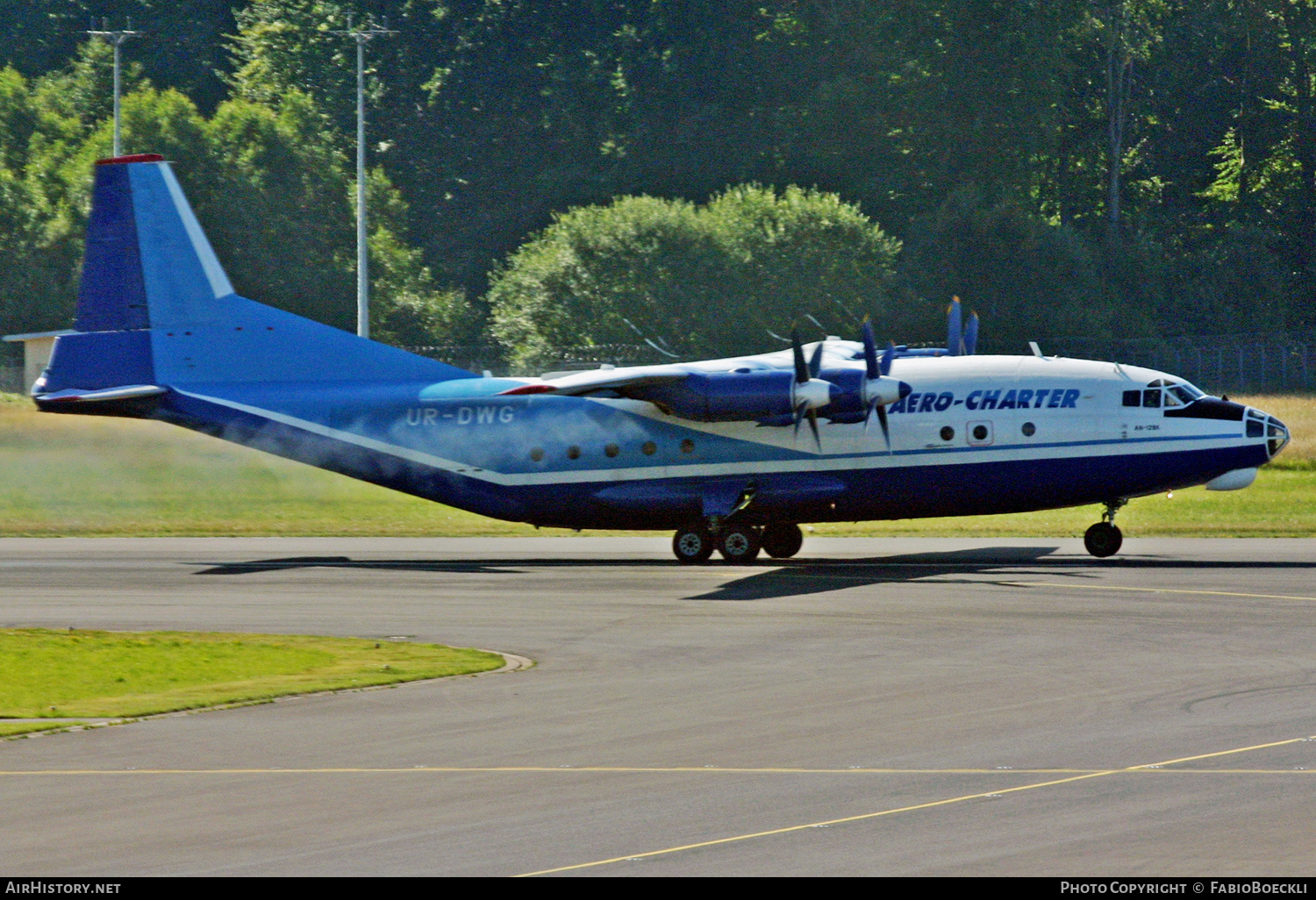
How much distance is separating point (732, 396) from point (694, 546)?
3.78 metres

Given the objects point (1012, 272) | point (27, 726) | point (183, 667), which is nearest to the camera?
point (27, 726)

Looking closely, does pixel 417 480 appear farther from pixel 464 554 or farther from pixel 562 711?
pixel 562 711

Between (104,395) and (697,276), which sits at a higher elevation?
(697,276)

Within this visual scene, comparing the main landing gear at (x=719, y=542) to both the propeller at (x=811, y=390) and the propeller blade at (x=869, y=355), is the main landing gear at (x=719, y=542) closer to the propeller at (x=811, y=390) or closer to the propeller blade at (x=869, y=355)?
the propeller at (x=811, y=390)

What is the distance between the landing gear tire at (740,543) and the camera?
3603 cm

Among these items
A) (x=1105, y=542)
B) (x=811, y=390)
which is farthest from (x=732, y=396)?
(x=1105, y=542)

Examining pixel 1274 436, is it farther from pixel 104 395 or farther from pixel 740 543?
pixel 104 395

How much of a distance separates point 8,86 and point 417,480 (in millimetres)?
69092

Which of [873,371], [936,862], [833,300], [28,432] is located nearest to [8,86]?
[833,300]

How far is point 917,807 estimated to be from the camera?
47.0ft

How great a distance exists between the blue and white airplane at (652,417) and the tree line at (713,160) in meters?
39.3

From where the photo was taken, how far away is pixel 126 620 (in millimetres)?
27500

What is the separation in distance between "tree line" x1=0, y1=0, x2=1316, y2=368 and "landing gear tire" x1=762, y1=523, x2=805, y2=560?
39.7 m

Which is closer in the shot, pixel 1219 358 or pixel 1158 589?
pixel 1158 589
